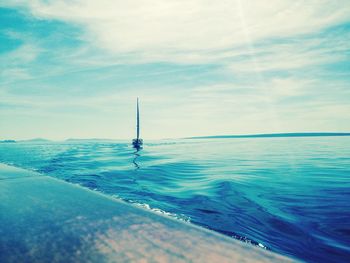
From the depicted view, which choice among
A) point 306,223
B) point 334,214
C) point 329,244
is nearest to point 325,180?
point 334,214

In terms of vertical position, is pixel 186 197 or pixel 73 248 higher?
pixel 73 248

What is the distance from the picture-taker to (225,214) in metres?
4.70

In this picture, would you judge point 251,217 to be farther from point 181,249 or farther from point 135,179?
point 135,179

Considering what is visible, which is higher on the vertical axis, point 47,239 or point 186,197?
point 47,239

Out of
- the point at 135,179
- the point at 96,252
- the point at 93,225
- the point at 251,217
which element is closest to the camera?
the point at 96,252

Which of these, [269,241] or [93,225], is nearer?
[93,225]

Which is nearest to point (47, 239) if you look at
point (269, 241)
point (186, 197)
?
point (269, 241)

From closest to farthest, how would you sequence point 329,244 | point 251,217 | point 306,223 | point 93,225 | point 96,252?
point 96,252
point 93,225
point 329,244
point 306,223
point 251,217

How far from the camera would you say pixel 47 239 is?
128 cm

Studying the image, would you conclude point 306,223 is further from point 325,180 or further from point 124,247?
point 325,180

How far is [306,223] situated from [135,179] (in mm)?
6013

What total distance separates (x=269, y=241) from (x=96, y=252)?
2987mm

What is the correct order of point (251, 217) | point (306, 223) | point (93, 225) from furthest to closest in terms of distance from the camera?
point (251, 217) → point (306, 223) → point (93, 225)

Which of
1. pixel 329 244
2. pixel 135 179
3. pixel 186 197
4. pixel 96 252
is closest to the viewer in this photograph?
pixel 96 252
